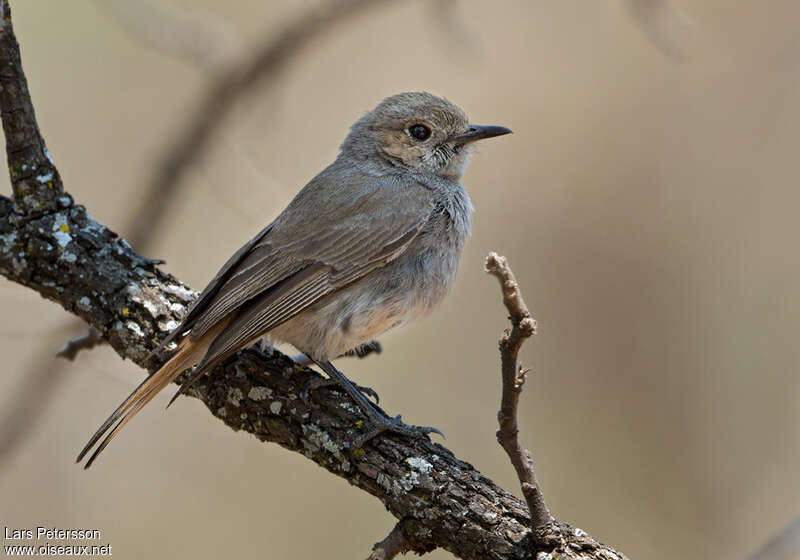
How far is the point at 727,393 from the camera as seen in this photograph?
6270 mm

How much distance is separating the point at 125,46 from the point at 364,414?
4991mm

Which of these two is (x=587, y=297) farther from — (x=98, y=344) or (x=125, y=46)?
(x=125, y=46)

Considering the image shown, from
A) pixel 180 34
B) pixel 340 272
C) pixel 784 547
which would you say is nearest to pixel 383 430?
pixel 340 272

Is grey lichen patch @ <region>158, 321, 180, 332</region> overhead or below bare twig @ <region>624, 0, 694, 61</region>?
below

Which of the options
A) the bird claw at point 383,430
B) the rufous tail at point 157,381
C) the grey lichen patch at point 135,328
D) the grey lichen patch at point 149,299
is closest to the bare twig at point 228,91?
the grey lichen patch at point 149,299

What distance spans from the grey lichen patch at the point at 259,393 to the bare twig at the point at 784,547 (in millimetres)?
2026

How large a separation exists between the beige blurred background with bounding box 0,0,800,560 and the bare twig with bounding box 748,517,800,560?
2728 millimetres

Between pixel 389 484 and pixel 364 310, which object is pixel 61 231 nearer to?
pixel 364 310

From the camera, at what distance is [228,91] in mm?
5285

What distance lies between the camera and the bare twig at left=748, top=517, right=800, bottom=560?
10.2 ft

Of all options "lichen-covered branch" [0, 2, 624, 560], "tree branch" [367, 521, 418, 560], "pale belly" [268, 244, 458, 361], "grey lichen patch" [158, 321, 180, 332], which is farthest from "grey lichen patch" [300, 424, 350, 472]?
"grey lichen patch" [158, 321, 180, 332]

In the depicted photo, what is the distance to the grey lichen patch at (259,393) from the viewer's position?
152 inches

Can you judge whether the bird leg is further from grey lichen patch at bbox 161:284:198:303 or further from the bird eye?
the bird eye

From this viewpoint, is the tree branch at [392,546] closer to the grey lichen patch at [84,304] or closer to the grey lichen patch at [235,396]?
the grey lichen patch at [235,396]
